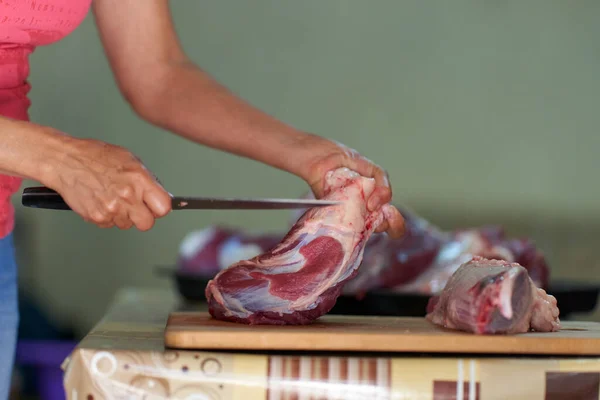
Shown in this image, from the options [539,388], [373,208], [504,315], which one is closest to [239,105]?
[373,208]

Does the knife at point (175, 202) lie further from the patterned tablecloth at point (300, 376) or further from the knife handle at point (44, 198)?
the patterned tablecloth at point (300, 376)

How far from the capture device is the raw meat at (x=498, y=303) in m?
1.71

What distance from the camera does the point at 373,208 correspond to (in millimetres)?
2033

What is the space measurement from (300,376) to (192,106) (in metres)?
0.89

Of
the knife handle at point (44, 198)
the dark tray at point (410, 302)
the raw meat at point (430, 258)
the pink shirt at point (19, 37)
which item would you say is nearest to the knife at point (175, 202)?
the knife handle at point (44, 198)

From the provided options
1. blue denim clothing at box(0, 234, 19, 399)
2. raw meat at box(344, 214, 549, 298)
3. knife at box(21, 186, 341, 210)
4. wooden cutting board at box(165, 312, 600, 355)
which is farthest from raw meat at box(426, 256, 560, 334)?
raw meat at box(344, 214, 549, 298)

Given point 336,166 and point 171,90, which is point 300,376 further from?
point 171,90

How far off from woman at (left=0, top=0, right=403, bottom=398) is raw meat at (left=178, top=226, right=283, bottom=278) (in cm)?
141

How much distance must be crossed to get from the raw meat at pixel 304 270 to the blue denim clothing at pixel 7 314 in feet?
1.56

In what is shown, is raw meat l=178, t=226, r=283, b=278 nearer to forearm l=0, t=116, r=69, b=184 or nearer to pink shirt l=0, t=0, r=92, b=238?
pink shirt l=0, t=0, r=92, b=238

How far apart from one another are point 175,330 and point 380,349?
0.39 metres

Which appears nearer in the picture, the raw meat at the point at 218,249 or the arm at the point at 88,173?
the arm at the point at 88,173

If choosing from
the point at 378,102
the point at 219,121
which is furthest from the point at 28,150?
the point at 378,102

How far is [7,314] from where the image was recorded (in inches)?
79.2
